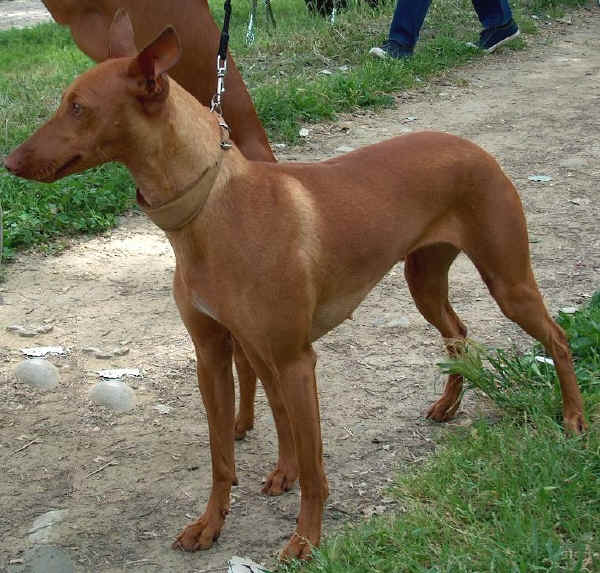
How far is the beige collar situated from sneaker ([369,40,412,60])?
6.15 m

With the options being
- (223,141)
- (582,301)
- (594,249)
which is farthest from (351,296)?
(594,249)

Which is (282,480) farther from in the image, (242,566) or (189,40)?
(189,40)

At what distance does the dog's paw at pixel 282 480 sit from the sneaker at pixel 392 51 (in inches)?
230

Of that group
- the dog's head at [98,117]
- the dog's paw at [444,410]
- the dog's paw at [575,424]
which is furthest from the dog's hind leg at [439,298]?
the dog's head at [98,117]

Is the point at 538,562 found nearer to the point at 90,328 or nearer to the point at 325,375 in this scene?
the point at 325,375

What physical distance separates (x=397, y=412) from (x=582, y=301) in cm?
132

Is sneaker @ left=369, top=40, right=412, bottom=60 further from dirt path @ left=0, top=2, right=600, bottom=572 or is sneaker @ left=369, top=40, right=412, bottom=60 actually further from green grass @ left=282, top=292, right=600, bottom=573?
green grass @ left=282, top=292, right=600, bottom=573

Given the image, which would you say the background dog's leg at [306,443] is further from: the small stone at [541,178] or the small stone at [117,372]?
the small stone at [541,178]

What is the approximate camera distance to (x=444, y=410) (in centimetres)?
388

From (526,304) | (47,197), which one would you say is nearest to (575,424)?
(526,304)

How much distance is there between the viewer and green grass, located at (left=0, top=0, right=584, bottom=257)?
582 centimetres

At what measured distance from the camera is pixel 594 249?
17.3 ft

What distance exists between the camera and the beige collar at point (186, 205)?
9.07 ft

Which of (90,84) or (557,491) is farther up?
(90,84)
